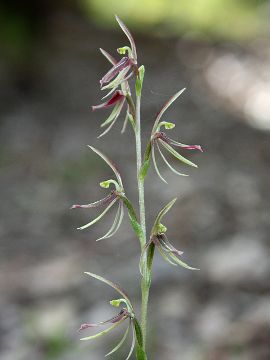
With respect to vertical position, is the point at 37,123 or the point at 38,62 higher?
the point at 38,62

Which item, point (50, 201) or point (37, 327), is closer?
point (37, 327)

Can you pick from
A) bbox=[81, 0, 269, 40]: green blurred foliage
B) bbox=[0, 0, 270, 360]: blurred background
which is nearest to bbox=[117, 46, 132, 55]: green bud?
bbox=[0, 0, 270, 360]: blurred background

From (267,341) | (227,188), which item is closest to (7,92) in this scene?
(227,188)

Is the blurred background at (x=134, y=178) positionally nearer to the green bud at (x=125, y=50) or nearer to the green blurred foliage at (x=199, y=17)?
the green blurred foliage at (x=199, y=17)

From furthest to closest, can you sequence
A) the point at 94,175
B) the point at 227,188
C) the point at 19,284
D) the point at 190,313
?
1. the point at 94,175
2. the point at 227,188
3. the point at 19,284
4. the point at 190,313

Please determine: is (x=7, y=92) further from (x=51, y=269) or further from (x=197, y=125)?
(x=51, y=269)

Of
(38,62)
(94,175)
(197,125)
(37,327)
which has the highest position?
(38,62)

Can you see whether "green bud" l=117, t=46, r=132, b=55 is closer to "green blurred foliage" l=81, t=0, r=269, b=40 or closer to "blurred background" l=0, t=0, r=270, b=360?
"blurred background" l=0, t=0, r=270, b=360

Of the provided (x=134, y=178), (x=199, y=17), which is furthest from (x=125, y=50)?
(x=199, y=17)
